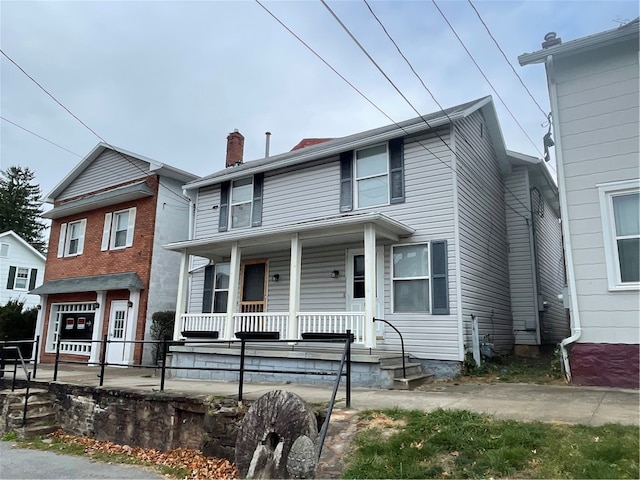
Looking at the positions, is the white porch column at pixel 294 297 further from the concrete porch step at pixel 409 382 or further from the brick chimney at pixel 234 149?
the brick chimney at pixel 234 149

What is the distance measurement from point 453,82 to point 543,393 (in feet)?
18.8

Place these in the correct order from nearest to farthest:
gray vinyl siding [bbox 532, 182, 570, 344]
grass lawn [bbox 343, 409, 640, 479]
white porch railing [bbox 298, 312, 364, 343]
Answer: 1. grass lawn [bbox 343, 409, 640, 479]
2. white porch railing [bbox 298, 312, 364, 343]
3. gray vinyl siding [bbox 532, 182, 570, 344]

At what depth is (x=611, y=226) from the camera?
727cm

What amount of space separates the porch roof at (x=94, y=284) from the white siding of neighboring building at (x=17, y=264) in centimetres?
864

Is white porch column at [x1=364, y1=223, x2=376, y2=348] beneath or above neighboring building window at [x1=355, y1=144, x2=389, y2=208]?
beneath

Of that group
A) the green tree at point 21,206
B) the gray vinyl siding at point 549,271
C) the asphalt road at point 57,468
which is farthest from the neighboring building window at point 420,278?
the green tree at point 21,206

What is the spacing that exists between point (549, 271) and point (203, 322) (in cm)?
1115

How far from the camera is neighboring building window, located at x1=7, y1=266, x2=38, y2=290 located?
24.4 metres

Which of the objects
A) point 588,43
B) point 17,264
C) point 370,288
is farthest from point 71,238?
point 588,43

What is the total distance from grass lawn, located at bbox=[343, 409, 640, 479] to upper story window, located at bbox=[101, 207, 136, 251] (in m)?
13.2

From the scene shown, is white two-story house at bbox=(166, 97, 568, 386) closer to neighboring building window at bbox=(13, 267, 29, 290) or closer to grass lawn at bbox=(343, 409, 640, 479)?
grass lawn at bbox=(343, 409, 640, 479)

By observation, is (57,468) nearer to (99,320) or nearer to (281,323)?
(281,323)

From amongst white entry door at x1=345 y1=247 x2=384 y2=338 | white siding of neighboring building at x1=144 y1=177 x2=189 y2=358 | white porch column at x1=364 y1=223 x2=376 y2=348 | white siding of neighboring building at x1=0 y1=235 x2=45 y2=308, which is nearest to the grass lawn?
white porch column at x1=364 y1=223 x2=376 y2=348

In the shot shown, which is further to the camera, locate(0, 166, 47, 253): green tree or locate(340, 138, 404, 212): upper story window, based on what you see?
locate(0, 166, 47, 253): green tree
